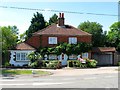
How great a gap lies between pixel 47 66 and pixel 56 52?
5.94m

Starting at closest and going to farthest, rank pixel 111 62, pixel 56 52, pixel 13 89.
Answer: pixel 13 89
pixel 56 52
pixel 111 62

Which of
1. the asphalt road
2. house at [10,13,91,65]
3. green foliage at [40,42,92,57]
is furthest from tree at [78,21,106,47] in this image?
the asphalt road

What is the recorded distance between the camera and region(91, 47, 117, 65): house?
52500mm

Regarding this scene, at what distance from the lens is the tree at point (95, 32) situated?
228 ft

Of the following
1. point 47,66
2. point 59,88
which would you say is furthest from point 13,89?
point 47,66

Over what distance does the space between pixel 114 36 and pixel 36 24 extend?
19632mm

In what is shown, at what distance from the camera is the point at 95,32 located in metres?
74.1

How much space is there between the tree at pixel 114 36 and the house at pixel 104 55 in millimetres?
12576

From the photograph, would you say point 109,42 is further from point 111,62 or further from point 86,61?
point 86,61

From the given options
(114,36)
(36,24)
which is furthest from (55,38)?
(114,36)

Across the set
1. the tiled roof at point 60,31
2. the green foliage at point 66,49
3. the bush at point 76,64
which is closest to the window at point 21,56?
the green foliage at point 66,49

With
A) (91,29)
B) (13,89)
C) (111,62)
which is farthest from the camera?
(91,29)

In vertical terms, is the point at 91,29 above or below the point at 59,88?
above

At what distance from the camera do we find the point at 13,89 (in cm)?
1812
